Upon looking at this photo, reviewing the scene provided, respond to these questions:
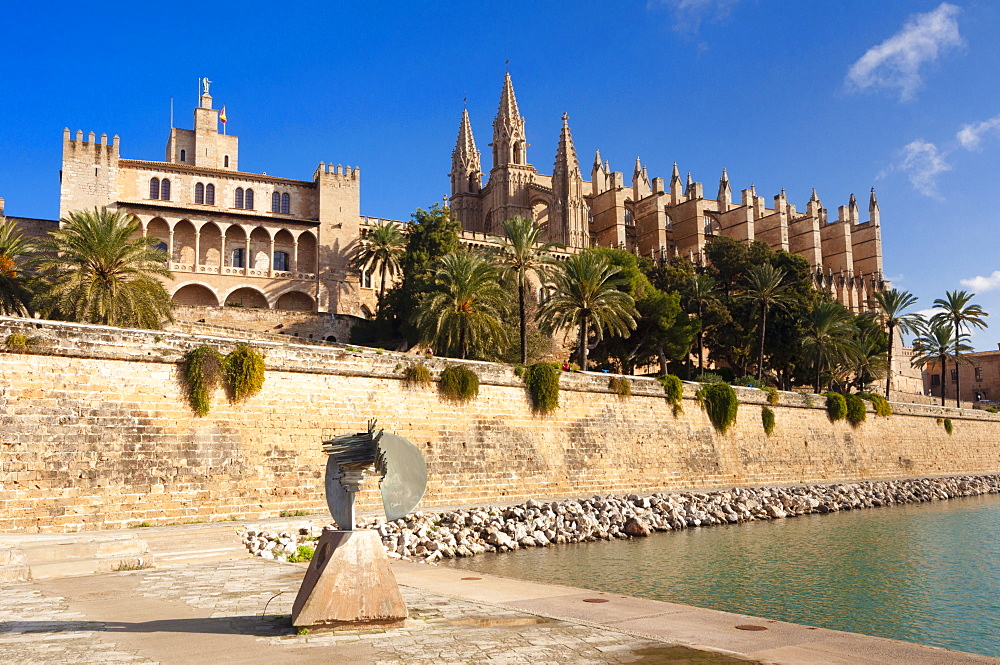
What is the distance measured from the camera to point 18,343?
15.9 metres

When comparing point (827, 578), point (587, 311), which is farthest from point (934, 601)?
point (587, 311)

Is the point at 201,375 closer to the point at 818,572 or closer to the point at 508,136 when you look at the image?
the point at 818,572

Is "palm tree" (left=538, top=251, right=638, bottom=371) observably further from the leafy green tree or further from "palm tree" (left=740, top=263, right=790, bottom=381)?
"palm tree" (left=740, top=263, right=790, bottom=381)

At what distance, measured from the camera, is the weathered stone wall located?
15930mm

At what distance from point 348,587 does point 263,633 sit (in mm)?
829

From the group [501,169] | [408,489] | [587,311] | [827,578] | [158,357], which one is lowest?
[827,578]

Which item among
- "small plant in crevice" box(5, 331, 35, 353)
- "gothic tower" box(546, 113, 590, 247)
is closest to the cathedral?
"gothic tower" box(546, 113, 590, 247)

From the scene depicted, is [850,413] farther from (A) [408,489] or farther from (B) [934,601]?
(A) [408,489]

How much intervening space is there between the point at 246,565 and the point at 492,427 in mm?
11914

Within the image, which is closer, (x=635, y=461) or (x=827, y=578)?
(x=827, y=578)

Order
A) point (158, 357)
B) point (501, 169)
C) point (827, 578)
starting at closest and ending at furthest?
point (827, 578) < point (158, 357) < point (501, 169)

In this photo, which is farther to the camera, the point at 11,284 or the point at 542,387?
the point at 11,284

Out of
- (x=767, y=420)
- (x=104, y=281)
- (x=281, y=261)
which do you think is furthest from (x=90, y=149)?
(x=767, y=420)

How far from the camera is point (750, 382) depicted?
40.5m
